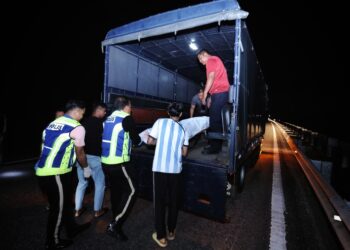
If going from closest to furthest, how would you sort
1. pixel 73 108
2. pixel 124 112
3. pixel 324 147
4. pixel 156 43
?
pixel 73 108 → pixel 124 112 → pixel 156 43 → pixel 324 147

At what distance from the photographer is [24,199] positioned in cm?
423

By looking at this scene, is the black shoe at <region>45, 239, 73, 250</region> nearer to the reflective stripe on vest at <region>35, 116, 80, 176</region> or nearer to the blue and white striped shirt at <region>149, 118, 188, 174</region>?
the reflective stripe on vest at <region>35, 116, 80, 176</region>

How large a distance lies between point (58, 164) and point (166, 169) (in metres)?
1.44

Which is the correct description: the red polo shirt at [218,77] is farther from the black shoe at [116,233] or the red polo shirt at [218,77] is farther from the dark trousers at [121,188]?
the black shoe at [116,233]

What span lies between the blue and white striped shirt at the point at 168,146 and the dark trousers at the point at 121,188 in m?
0.52

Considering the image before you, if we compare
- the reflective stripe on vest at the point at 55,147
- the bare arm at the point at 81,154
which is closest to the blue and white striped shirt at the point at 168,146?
the bare arm at the point at 81,154

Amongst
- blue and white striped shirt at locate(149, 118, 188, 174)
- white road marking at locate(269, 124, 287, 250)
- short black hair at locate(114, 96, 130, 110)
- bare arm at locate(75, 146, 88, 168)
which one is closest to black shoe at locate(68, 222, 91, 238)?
bare arm at locate(75, 146, 88, 168)

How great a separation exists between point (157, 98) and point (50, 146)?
507 cm

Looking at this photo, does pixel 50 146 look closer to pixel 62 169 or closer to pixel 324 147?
pixel 62 169

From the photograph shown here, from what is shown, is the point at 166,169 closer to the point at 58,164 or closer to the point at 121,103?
the point at 121,103

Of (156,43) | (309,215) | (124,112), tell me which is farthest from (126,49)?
(309,215)

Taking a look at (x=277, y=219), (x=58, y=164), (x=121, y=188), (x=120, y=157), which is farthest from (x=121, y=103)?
(x=277, y=219)

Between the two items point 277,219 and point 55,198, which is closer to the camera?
point 55,198

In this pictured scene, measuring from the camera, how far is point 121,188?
3.34 m
